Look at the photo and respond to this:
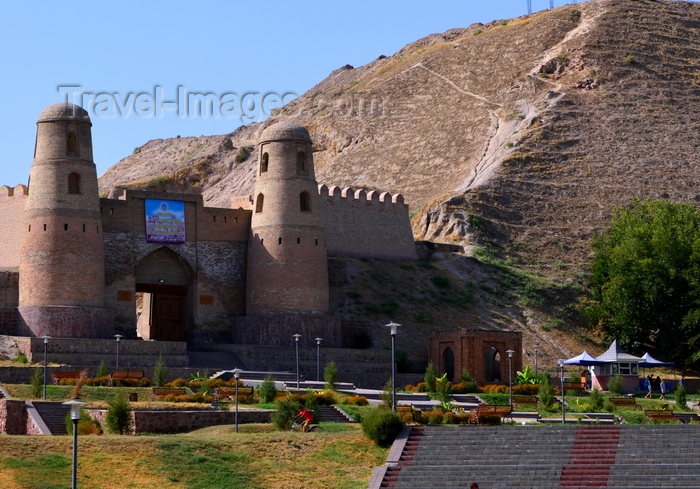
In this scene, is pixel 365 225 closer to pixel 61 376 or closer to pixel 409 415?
pixel 61 376

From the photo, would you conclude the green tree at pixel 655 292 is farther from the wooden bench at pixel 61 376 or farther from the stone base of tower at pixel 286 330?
the wooden bench at pixel 61 376

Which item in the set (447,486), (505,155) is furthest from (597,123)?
(447,486)

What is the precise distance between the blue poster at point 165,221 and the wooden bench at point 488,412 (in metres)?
18.6

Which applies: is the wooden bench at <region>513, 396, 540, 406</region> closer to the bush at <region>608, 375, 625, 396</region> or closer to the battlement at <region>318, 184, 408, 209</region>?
the bush at <region>608, 375, 625, 396</region>

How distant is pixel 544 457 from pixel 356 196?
3128 cm

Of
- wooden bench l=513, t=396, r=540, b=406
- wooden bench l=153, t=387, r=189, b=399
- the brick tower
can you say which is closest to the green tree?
wooden bench l=513, t=396, r=540, b=406

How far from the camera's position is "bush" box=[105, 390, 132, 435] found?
36562 millimetres

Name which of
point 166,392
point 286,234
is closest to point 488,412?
point 166,392

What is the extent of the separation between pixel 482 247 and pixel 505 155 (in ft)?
42.3

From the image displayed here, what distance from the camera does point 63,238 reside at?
52.8m

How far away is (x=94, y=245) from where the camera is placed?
5356 centimetres

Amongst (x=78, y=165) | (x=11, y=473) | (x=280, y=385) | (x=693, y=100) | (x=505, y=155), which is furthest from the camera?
(x=693, y=100)

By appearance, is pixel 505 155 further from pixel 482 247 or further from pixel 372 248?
pixel 372 248

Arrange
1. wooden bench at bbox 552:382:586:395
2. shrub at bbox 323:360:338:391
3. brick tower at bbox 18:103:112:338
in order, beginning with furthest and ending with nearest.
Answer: brick tower at bbox 18:103:112:338, wooden bench at bbox 552:382:586:395, shrub at bbox 323:360:338:391
